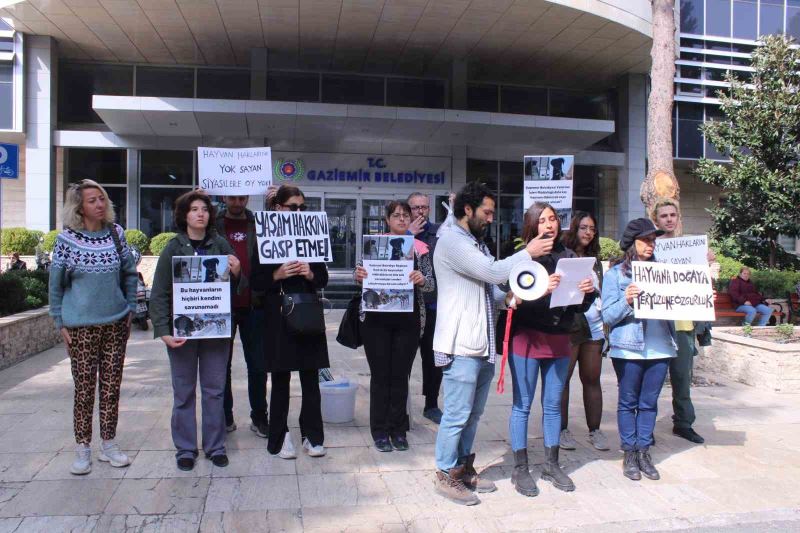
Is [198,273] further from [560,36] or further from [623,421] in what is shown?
[560,36]

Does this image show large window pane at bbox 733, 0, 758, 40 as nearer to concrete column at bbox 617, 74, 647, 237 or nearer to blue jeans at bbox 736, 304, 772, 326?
concrete column at bbox 617, 74, 647, 237

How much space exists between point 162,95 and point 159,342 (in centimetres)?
1356

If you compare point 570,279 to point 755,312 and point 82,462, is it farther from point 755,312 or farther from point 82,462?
point 755,312

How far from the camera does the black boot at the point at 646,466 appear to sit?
197 inches

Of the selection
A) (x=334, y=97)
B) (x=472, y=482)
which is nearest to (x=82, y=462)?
(x=472, y=482)

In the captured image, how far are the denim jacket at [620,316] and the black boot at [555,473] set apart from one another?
0.98 meters

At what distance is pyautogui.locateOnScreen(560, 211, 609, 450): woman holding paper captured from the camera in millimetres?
5617

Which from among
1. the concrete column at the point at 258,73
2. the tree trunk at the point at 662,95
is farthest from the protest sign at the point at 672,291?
the concrete column at the point at 258,73

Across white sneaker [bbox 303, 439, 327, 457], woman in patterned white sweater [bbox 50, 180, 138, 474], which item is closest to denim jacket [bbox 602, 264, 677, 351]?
white sneaker [bbox 303, 439, 327, 457]

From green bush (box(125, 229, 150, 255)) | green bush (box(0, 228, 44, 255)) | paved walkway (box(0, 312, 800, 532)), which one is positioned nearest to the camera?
paved walkway (box(0, 312, 800, 532))

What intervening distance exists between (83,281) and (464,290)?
2.75m

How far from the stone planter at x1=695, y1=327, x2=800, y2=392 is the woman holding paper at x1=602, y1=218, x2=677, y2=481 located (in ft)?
13.3

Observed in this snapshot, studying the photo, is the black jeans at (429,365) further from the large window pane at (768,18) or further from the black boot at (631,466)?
the large window pane at (768,18)

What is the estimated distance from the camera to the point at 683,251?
521cm
